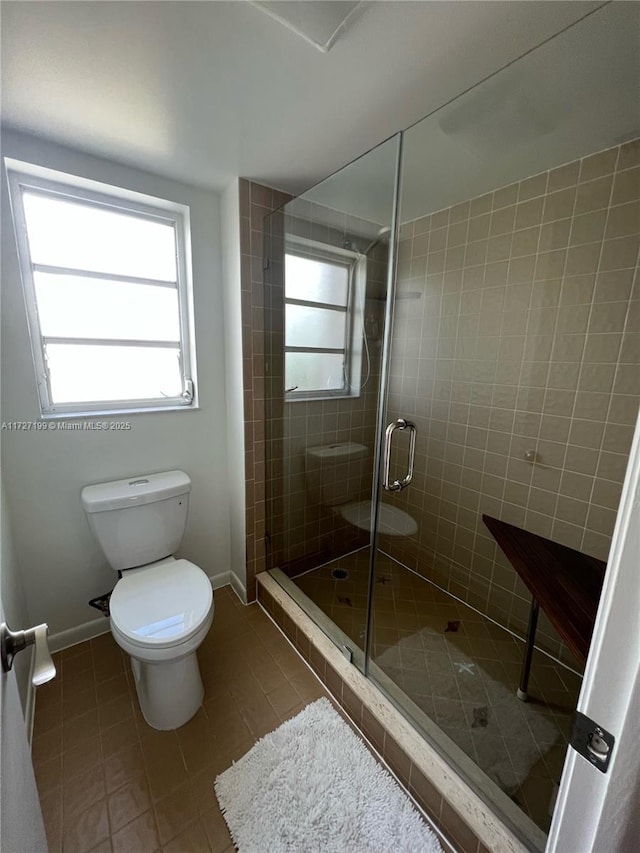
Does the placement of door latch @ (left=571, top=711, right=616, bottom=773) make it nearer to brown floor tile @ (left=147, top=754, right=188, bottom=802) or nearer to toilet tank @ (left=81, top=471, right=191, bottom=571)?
brown floor tile @ (left=147, top=754, right=188, bottom=802)

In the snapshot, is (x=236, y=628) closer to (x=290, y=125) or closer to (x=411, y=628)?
(x=411, y=628)

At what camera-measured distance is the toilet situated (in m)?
2.09

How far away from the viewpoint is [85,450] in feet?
5.17

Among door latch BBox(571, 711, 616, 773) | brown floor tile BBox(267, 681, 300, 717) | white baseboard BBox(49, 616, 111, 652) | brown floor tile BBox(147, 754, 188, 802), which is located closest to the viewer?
door latch BBox(571, 711, 616, 773)

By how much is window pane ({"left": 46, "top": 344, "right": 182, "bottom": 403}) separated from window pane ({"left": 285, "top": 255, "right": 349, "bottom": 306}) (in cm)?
74

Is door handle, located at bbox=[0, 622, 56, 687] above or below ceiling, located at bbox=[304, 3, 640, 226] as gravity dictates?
below

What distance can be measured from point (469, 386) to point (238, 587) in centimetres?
180

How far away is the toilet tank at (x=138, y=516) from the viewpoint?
4.98ft

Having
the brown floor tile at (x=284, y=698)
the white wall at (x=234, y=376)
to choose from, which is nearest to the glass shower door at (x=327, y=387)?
the white wall at (x=234, y=376)

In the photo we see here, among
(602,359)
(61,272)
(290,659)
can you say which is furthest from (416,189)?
(290,659)

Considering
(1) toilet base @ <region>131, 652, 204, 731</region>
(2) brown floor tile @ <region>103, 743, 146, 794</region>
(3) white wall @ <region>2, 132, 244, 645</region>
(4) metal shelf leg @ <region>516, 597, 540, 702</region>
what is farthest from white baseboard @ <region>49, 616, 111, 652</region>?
(4) metal shelf leg @ <region>516, 597, 540, 702</region>

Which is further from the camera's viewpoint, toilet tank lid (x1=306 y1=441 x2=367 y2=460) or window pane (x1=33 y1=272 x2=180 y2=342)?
toilet tank lid (x1=306 y1=441 x2=367 y2=460)

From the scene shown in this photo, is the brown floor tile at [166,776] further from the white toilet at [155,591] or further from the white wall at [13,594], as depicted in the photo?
the white wall at [13,594]

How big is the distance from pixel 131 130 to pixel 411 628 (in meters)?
2.51
